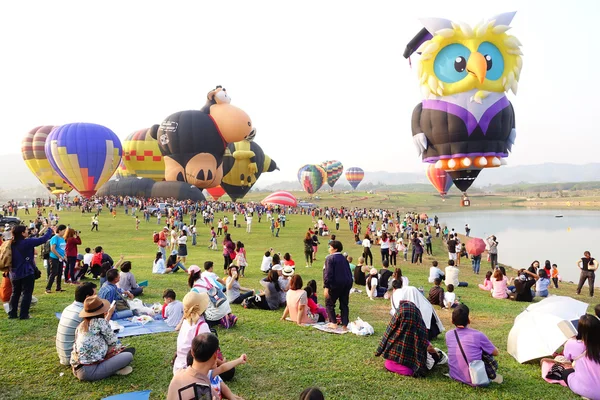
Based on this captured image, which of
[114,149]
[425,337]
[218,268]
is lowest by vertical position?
[218,268]

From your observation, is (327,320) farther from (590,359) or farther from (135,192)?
(135,192)

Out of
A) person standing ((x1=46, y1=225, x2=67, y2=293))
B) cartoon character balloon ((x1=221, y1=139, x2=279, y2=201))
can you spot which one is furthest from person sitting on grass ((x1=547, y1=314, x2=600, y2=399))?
cartoon character balloon ((x1=221, y1=139, x2=279, y2=201))

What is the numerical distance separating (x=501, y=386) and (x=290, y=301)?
352 centimetres

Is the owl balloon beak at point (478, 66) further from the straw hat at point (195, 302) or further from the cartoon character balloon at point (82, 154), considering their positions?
the cartoon character balloon at point (82, 154)

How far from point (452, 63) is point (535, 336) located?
1617 centimetres

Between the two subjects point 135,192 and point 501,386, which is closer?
point 501,386

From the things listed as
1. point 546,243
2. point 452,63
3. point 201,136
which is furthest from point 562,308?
point 546,243

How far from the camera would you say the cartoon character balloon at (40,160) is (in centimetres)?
4328

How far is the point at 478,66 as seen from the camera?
18.6m

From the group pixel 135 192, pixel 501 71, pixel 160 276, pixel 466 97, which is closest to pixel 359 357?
pixel 160 276

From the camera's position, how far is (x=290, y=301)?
7438 millimetres

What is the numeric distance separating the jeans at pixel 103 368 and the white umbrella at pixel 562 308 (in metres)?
5.34

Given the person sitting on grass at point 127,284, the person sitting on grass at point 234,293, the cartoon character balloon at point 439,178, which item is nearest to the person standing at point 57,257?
the person sitting on grass at point 127,284

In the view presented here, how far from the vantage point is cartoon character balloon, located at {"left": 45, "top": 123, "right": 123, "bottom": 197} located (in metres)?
34.6
